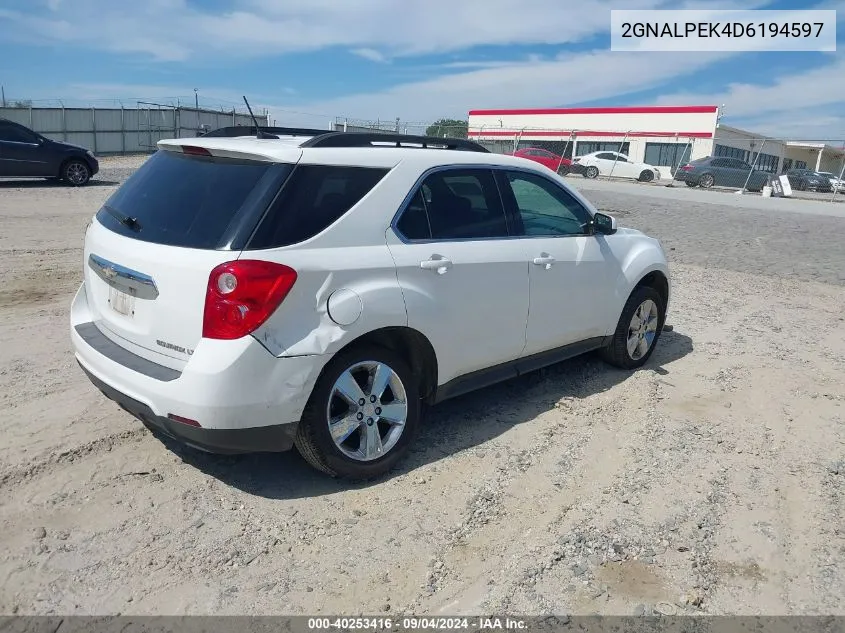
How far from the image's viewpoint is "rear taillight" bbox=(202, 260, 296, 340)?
2.96 metres

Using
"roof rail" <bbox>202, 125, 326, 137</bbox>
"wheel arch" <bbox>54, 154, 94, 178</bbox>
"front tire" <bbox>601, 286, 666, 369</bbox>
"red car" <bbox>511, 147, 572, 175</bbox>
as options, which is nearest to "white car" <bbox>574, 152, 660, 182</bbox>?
"red car" <bbox>511, 147, 572, 175</bbox>

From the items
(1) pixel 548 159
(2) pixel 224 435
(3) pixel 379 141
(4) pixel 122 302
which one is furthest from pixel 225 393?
(1) pixel 548 159

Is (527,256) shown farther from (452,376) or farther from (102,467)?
(102,467)

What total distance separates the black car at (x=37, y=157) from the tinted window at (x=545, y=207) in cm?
1597

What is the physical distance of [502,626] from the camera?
103 inches

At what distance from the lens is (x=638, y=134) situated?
4272 centimetres

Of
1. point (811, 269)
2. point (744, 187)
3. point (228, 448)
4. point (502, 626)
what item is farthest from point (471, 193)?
point (744, 187)

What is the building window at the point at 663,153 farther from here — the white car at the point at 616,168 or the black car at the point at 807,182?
the white car at the point at 616,168

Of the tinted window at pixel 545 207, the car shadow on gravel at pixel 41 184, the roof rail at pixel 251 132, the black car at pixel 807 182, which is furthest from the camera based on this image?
the black car at pixel 807 182

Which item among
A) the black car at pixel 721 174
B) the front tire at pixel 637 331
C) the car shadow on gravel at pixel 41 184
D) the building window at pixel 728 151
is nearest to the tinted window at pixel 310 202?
the front tire at pixel 637 331

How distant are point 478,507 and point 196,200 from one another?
2111mm

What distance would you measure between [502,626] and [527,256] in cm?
234

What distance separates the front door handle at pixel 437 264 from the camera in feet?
12.0

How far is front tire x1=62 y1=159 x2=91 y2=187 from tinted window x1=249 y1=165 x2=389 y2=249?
644 inches
